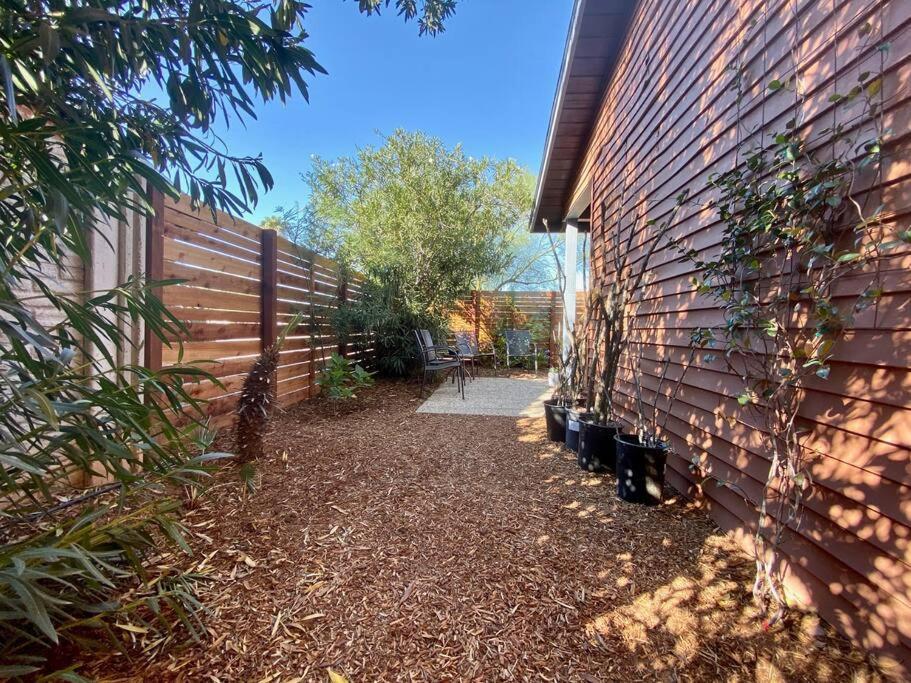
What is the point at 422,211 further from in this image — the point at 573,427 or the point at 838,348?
the point at 838,348

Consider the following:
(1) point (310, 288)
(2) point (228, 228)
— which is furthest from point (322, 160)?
(2) point (228, 228)

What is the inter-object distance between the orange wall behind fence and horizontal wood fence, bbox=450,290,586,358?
532cm

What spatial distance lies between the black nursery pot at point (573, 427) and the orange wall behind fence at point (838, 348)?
0.46 metres

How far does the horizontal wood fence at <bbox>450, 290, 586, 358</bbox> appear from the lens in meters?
8.10

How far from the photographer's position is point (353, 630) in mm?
1153

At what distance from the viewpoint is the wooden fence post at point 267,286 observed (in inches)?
128

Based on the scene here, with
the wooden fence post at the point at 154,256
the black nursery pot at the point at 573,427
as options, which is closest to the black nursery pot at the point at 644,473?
the black nursery pot at the point at 573,427

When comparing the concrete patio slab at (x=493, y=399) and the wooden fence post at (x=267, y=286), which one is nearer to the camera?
the wooden fence post at (x=267, y=286)

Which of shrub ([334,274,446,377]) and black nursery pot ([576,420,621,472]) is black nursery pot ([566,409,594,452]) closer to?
black nursery pot ([576,420,621,472])

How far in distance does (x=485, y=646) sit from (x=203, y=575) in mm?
954

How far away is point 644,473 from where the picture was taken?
199 cm

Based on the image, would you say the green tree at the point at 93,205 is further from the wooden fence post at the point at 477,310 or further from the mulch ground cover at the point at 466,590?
the wooden fence post at the point at 477,310

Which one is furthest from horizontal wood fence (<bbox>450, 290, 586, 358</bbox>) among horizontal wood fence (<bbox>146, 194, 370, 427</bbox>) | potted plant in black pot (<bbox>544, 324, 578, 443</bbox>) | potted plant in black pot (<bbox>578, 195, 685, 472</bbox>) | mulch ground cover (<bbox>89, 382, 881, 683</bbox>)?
mulch ground cover (<bbox>89, 382, 881, 683</bbox>)

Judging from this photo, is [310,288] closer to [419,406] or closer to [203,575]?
[419,406]
